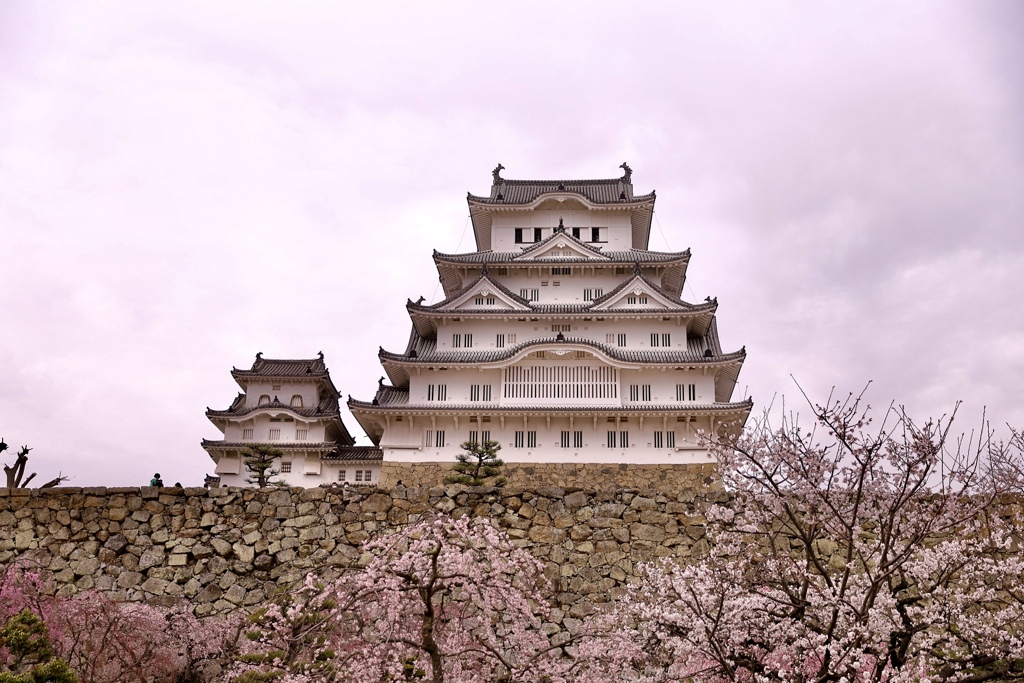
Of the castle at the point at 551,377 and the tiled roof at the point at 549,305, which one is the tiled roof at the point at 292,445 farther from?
the tiled roof at the point at 549,305

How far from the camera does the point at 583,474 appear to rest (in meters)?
30.5

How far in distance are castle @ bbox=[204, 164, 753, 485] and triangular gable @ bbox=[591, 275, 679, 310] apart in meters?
0.05

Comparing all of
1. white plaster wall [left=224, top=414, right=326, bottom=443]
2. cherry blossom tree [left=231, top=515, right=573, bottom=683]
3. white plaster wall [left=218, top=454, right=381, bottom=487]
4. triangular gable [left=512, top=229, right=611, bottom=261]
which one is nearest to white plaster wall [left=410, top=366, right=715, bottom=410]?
white plaster wall [left=218, top=454, right=381, bottom=487]

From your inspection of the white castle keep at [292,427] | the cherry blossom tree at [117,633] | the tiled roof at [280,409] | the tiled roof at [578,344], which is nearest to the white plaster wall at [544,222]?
the tiled roof at [578,344]

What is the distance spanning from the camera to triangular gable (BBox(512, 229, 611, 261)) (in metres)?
35.0

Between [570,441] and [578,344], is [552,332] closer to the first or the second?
[578,344]

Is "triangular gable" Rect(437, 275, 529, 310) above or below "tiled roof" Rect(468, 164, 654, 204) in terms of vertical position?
below

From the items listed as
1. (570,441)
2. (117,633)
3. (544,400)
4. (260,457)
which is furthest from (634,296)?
(117,633)

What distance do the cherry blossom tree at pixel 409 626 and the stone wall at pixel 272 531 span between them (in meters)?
1.59

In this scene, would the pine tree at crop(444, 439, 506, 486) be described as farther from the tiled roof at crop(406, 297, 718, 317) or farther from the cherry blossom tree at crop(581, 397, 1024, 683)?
the cherry blossom tree at crop(581, 397, 1024, 683)

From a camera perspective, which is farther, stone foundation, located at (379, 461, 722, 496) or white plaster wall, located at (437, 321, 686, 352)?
white plaster wall, located at (437, 321, 686, 352)

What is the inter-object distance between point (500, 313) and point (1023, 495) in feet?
70.4

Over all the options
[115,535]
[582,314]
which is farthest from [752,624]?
[582,314]

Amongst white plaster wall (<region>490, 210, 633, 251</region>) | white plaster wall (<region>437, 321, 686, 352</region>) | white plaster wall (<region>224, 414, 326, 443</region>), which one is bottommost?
white plaster wall (<region>224, 414, 326, 443</region>)
